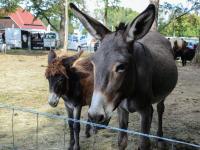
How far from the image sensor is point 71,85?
6.52 m

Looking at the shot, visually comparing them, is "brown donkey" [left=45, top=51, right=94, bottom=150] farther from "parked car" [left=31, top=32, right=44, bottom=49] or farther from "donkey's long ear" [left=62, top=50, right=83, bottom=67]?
"parked car" [left=31, top=32, right=44, bottom=49]

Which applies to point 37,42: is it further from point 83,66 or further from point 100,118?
point 100,118

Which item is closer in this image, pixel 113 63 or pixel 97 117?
pixel 97 117

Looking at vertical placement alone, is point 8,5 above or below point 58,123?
above

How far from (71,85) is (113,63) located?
287 cm

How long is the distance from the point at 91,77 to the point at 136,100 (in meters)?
2.17

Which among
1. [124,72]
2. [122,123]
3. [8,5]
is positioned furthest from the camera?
[8,5]

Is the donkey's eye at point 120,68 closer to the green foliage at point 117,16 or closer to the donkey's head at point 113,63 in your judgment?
the donkey's head at point 113,63

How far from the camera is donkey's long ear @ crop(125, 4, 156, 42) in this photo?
382 cm

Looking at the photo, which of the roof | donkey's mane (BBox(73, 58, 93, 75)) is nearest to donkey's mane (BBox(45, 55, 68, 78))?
donkey's mane (BBox(73, 58, 93, 75))

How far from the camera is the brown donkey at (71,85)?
618cm

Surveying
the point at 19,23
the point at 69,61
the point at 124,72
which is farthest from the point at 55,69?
the point at 19,23

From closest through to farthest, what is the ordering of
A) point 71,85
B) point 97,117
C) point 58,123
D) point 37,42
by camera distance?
point 97,117, point 71,85, point 58,123, point 37,42

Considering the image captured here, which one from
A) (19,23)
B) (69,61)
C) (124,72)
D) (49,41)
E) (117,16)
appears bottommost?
(49,41)
